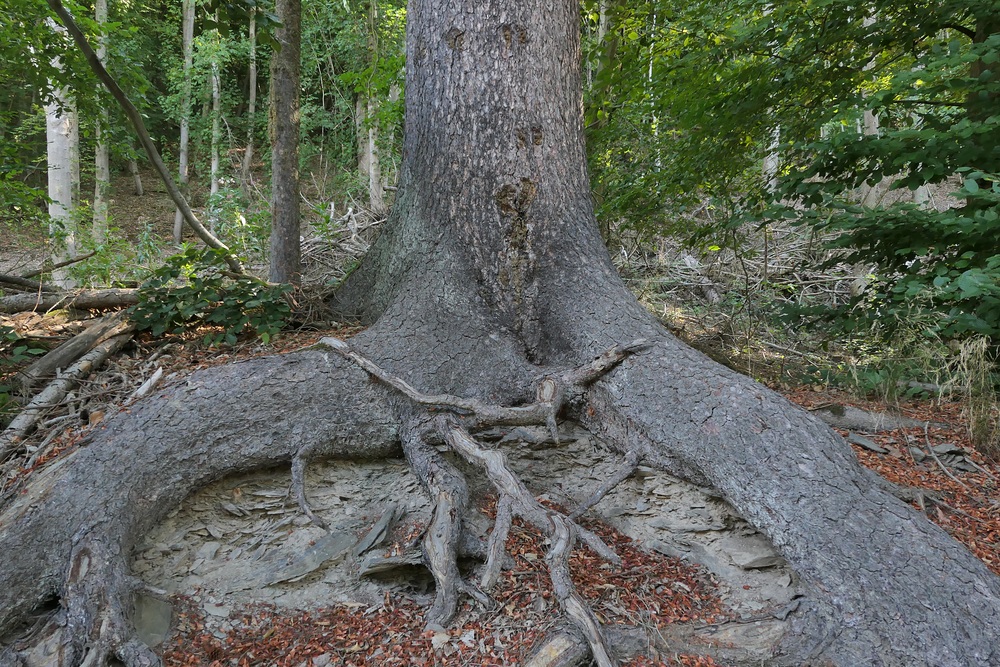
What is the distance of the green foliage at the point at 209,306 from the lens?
161 inches

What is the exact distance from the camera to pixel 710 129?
214 inches

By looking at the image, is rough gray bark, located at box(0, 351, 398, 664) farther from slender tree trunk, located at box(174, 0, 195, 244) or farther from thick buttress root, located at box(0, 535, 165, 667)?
slender tree trunk, located at box(174, 0, 195, 244)

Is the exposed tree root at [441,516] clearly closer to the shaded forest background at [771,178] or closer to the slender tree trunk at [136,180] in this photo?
the shaded forest background at [771,178]

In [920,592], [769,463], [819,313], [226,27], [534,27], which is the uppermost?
[534,27]

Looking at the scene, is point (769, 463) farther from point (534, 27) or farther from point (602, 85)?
point (602, 85)

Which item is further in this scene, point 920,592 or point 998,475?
point 998,475

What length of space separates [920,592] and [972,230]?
115 inches

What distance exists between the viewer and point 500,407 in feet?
10.4

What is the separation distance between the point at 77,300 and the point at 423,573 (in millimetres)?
3542

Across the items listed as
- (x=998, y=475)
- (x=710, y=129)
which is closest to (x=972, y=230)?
(x=998, y=475)

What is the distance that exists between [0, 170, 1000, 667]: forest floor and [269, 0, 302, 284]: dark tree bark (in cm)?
194

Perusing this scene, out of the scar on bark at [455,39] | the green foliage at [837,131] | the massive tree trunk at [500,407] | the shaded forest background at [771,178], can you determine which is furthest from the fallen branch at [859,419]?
the scar on bark at [455,39]

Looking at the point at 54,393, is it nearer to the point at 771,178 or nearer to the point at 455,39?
the point at 455,39

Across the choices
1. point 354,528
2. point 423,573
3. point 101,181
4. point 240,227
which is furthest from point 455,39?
point 101,181
